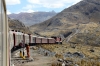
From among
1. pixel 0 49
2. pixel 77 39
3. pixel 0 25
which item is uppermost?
pixel 0 25

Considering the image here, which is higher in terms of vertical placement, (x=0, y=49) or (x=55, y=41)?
(x=0, y=49)

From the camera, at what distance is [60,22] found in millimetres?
179625

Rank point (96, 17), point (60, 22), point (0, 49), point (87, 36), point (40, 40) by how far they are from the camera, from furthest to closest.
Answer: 1. point (96, 17)
2. point (60, 22)
3. point (87, 36)
4. point (40, 40)
5. point (0, 49)

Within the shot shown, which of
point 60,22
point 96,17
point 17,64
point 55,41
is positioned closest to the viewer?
point 17,64

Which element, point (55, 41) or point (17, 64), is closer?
point (17, 64)

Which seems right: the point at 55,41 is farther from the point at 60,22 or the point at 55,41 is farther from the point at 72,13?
the point at 72,13

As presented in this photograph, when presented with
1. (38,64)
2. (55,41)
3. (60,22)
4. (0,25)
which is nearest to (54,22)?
(60,22)

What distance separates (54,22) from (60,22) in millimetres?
6676

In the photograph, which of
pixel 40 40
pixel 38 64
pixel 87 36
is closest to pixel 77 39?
pixel 87 36

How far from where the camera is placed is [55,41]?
62.3 meters

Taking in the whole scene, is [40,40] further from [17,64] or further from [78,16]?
[78,16]

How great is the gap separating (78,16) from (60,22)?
787 inches

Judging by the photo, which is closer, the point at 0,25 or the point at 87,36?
the point at 0,25

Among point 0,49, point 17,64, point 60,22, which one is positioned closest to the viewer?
point 0,49
